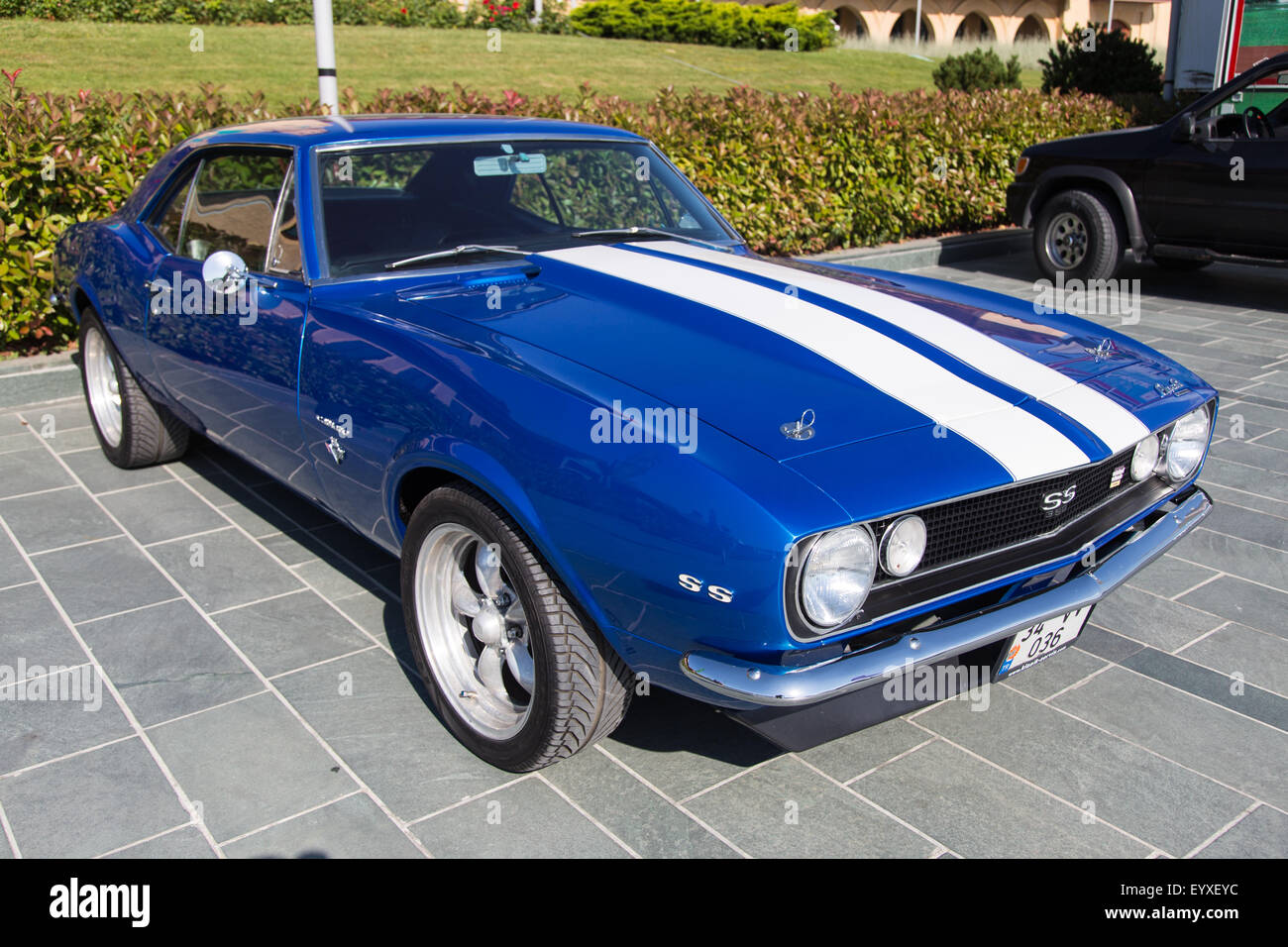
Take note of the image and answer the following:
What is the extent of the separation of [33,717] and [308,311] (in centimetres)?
146

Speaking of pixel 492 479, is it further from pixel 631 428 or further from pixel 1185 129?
pixel 1185 129

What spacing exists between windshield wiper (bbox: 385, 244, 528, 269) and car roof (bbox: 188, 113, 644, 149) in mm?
509

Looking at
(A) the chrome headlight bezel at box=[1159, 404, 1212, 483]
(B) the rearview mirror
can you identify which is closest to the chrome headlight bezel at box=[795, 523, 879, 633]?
(A) the chrome headlight bezel at box=[1159, 404, 1212, 483]

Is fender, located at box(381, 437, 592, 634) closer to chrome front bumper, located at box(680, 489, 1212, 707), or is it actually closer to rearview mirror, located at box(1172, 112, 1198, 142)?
chrome front bumper, located at box(680, 489, 1212, 707)

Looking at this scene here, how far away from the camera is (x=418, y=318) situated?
316 centimetres

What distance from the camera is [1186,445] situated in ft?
10.6

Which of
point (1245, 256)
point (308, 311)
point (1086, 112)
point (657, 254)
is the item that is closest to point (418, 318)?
point (308, 311)

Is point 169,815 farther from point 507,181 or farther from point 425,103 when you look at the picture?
point 425,103

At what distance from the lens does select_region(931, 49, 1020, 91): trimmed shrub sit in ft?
75.6

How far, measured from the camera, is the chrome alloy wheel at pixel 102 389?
529 centimetres

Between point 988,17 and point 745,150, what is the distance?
39253 mm

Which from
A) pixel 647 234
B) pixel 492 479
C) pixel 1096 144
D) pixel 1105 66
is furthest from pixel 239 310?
pixel 1105 66

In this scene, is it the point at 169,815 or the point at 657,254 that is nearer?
the point at 169,815
